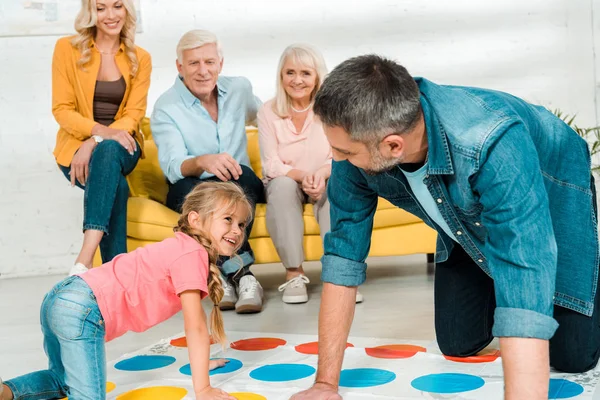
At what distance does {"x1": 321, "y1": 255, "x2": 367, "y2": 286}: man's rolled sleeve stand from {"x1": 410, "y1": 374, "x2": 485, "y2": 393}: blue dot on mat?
1.27ft

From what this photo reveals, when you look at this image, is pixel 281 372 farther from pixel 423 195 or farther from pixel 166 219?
pixel 166 219

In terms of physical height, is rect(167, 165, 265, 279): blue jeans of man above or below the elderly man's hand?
below

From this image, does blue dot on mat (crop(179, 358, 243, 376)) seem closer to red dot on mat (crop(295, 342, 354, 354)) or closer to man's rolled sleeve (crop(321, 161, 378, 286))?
red dot on mat (crop(295, 342, 354, 354))

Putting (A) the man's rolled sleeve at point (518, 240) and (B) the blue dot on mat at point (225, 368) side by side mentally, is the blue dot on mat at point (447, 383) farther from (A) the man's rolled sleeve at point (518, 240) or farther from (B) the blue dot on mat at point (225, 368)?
(A) the man's rolled sleeve at point (518, 240)

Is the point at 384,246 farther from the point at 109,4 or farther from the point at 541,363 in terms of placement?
the point at 541,363

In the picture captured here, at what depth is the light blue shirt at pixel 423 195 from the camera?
1699 millimetres

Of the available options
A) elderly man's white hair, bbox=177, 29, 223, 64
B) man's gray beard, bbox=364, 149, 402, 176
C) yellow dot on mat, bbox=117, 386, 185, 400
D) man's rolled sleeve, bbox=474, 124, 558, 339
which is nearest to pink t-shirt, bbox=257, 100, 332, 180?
elderly man's white hair, bbox=177, 29, 223, 64

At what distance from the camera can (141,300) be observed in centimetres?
197

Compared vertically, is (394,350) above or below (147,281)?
below

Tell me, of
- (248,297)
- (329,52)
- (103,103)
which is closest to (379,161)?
(248,297)

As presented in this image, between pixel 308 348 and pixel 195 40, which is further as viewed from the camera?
pixel 195 40

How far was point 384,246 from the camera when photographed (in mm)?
3504

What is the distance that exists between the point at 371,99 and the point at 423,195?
0.37 meters

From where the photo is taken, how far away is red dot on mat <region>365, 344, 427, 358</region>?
241 centimetres
